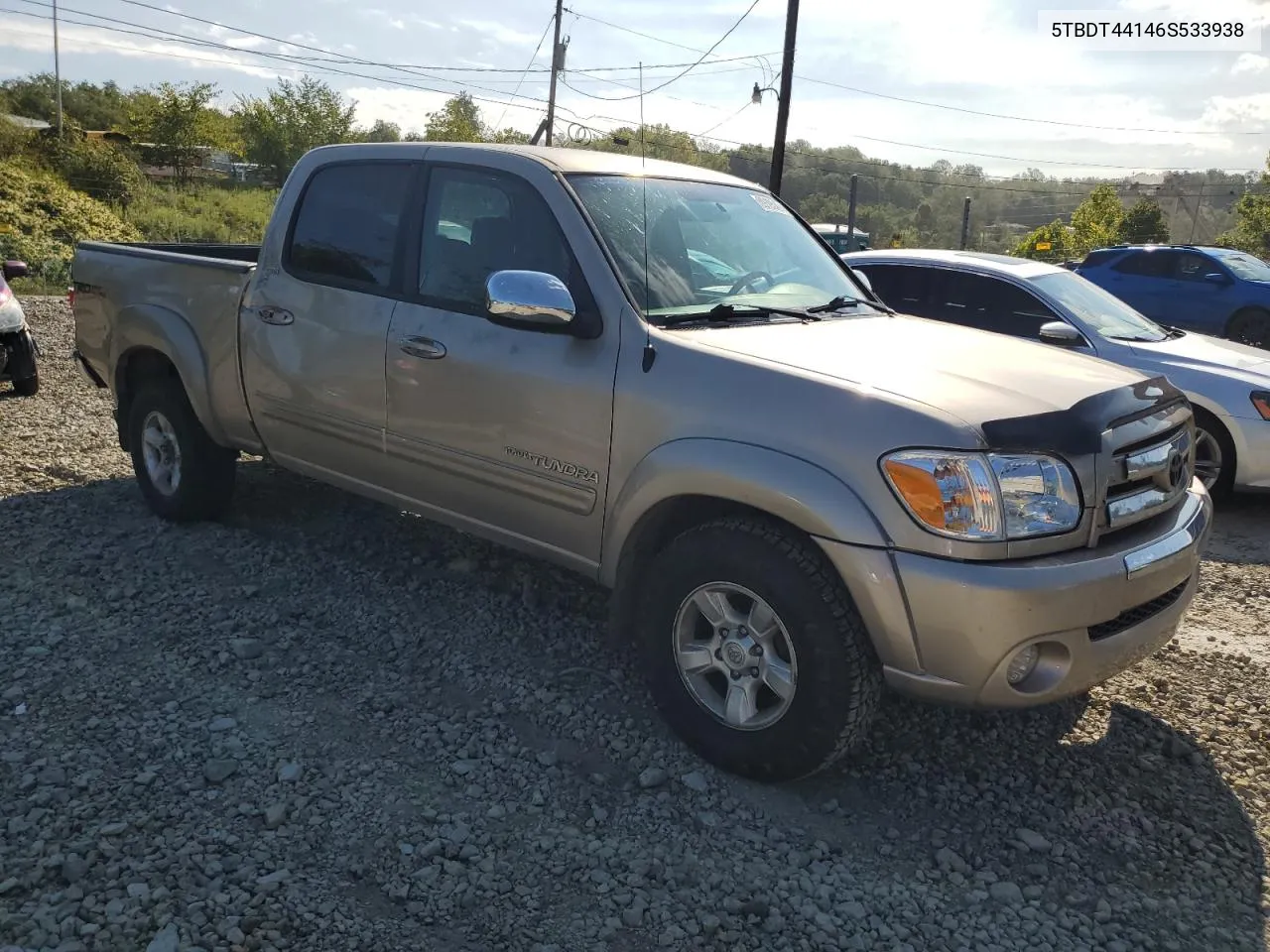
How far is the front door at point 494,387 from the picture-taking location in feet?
11.4

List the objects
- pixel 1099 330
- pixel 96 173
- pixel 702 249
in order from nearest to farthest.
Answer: pixel 702 249 < pixel 1099 330 < pixel 96 173

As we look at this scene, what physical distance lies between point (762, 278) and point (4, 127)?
39375 mm

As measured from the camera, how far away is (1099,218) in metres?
48.4

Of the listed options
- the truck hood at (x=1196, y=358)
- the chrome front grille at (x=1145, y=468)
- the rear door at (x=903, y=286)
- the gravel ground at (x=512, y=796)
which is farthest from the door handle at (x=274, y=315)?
the truck hood at (x=1196, y=358)

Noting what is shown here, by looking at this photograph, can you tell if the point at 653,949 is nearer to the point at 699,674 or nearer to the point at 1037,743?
the point at 699,674

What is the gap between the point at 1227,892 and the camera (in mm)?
2766

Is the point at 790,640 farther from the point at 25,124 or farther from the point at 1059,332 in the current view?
the point at 25,124

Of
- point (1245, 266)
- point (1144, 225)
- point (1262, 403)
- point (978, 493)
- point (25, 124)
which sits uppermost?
point (25, 124)

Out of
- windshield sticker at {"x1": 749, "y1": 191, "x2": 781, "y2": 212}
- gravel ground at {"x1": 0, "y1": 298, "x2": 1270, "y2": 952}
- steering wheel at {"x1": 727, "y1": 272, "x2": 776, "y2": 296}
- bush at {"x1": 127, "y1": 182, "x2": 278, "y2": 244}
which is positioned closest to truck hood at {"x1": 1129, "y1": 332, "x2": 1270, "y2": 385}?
gravel ground at {"x1": 0, "y1": 298, "x2": 1270, "y2": 952}

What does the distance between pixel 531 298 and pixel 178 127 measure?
Result: 167 ft

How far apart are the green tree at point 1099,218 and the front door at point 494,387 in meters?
45.6

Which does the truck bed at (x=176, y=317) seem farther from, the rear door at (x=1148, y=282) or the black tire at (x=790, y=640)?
the rear door at (x=1148, y=282)

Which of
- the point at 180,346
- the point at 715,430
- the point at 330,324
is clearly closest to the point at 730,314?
the point at 715,430

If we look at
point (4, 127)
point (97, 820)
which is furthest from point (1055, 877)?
point (4, 127)
